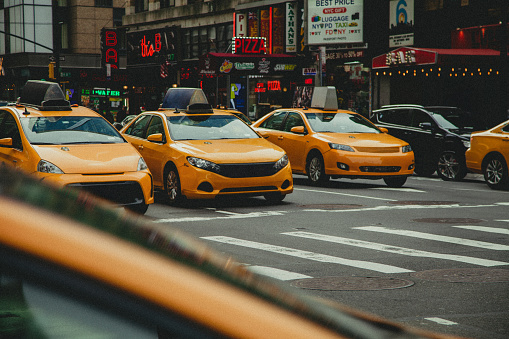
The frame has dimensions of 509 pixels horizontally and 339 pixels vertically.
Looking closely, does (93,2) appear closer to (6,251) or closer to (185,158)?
(185,158)

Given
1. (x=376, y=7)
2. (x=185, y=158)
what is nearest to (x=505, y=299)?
(x=185, y=158)

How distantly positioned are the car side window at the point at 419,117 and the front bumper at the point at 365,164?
13.2 feet

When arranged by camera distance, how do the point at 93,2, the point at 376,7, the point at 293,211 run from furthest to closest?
the point at 93,2, the point at 376,7, the point at 293,211

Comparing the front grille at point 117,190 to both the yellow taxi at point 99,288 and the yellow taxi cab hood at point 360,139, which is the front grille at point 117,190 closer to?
the yellow taxi cab hood at point 360,139

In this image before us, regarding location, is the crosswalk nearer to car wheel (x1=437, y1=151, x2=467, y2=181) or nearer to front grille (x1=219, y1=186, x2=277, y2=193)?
front grille (x1=219, y1=186, x2=277, y2=193)

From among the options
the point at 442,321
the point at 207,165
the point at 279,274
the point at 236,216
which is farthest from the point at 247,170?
the point at 442,321

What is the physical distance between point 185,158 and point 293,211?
77.5 inches

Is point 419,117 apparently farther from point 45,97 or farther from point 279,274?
point 279,274

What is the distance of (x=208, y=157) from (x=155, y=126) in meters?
1.97

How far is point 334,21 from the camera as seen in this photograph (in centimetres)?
3697

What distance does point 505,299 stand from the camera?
6.81 meters

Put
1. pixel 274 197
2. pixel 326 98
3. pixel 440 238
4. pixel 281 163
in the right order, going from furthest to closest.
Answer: pixel 326 98 < pixel 274 197 < pixel 281 163 < pixel 440 238

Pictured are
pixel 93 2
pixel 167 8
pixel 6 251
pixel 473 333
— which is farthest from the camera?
pixel 93 2

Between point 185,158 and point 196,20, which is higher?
point 196,20
